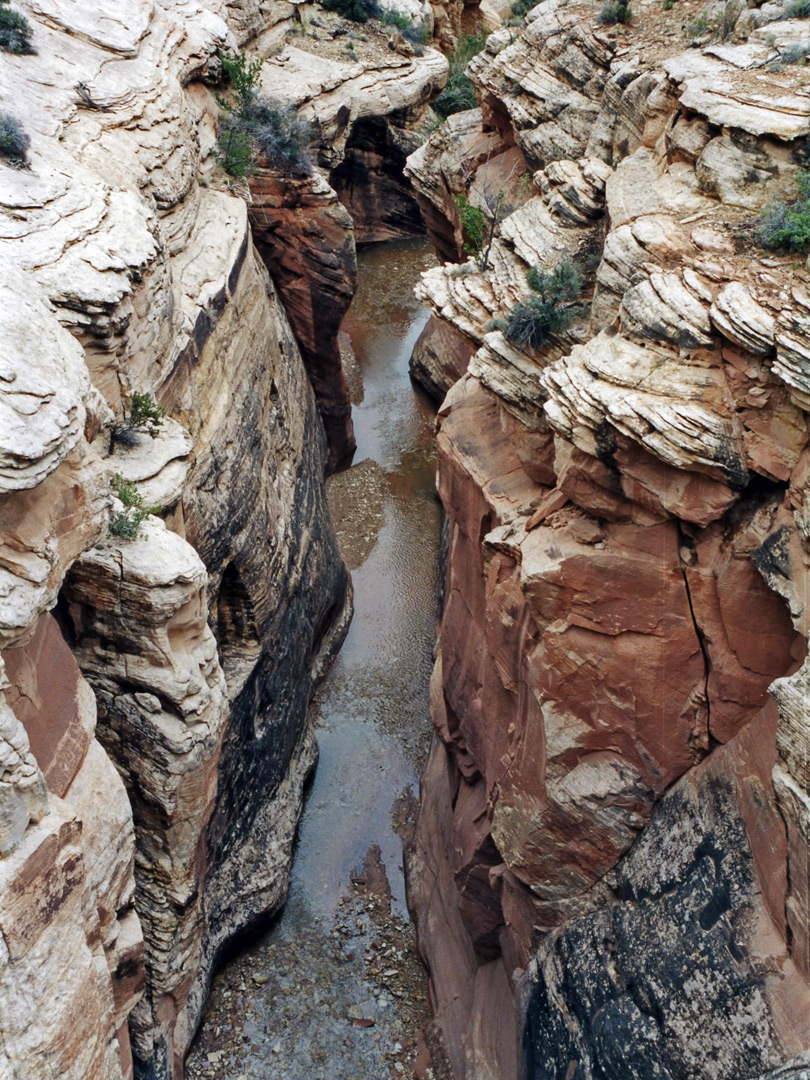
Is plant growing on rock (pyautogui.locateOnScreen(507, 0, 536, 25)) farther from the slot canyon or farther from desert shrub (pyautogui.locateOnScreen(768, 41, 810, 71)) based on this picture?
desert shrub (pyautogui.locateOnScreen(768, 41, 810, 71))

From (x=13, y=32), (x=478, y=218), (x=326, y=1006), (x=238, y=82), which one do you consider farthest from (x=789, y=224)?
(x=238, y=82)

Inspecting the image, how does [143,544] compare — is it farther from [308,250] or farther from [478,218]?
[308,250]

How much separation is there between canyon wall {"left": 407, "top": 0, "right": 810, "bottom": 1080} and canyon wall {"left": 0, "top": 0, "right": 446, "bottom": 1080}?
369 centimetres

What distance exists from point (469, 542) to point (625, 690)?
4410mm

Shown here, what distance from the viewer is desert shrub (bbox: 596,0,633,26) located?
1750 centimetres

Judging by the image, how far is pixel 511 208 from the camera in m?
18.8

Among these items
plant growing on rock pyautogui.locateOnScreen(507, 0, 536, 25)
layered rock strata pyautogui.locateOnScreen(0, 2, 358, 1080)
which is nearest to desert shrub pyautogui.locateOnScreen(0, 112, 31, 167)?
layered rock strata pyautogui.locateOnScreen(0, 2, 358, 1080)

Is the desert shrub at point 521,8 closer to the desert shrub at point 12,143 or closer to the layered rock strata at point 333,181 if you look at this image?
the layered rock strata at point 333,181

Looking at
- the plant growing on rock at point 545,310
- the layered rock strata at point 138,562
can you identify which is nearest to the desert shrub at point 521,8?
the layered rock strata at point 138,562

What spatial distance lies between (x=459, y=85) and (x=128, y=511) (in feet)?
85.6

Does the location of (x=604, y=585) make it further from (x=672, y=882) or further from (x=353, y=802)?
(x=353, y=802)

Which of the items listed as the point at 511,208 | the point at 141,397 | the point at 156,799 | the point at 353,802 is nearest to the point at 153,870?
the point at 156,799

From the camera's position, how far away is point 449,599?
1652 cm

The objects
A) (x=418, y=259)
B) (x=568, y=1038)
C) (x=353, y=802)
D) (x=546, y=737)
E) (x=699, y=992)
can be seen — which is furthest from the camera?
(x=418, y=259)
